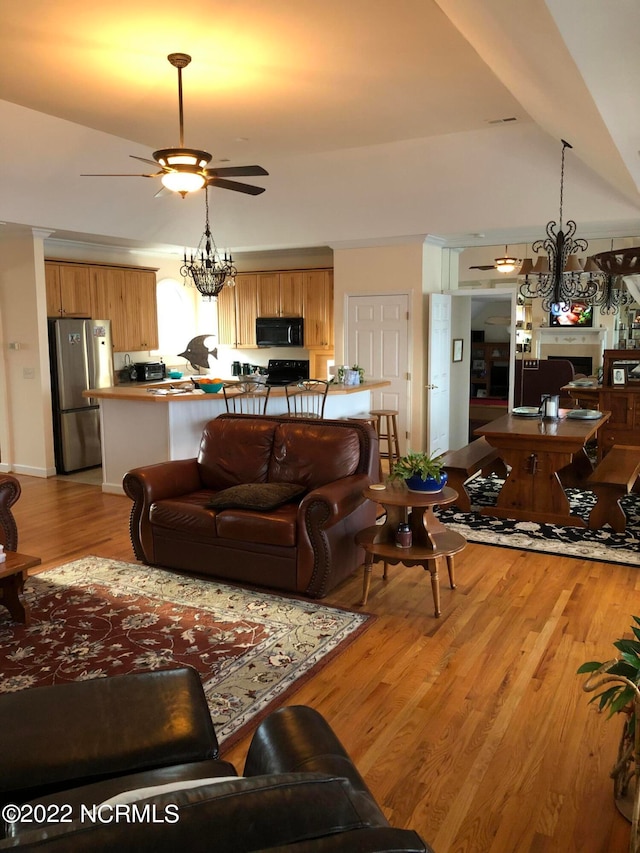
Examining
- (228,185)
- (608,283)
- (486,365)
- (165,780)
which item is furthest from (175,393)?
(486,365)

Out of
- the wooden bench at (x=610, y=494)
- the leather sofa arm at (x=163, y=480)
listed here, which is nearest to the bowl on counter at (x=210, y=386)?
the leather sofa arm at (x=163, y=480)

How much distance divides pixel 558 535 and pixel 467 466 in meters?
0.94

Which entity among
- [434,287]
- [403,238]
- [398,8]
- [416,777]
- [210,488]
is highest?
[398,8]

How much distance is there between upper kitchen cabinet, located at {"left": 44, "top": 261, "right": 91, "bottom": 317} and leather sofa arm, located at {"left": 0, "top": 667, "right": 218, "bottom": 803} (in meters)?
6.40

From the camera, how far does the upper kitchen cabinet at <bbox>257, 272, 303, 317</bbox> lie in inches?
368

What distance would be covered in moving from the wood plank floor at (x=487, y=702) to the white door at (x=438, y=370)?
3522 millimetres

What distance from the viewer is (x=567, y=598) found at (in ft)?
12.9

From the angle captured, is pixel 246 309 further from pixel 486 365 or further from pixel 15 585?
pixel 15 585

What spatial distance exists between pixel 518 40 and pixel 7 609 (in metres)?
3.73

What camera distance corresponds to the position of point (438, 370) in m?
8.09

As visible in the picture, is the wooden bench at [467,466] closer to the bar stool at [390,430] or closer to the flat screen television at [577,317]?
the bar stool at [390,430]

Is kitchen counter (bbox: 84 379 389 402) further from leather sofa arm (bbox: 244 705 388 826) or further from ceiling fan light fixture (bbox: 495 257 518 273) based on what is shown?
leather sofa arm (bbox: 244 705 388 826)

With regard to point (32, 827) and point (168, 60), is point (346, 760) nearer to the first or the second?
point (32, 827)

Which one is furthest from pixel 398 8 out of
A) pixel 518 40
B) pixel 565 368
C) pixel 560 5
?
pixel 565 368
